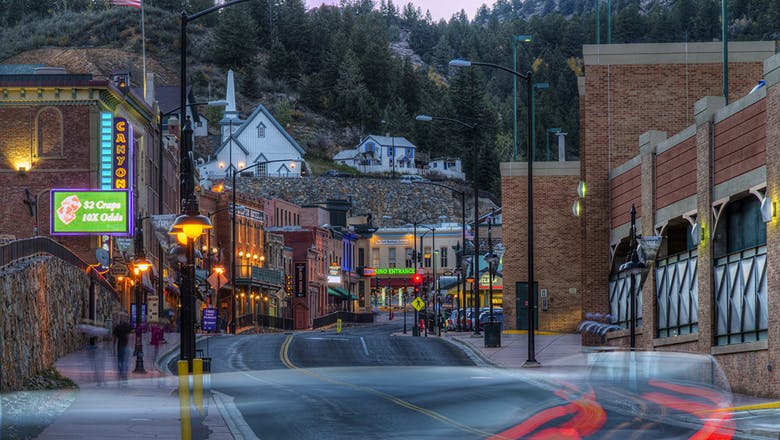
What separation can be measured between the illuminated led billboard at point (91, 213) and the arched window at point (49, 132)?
392 centimetres

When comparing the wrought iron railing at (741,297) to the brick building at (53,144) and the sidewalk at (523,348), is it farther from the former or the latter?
the brick building at (53,144)

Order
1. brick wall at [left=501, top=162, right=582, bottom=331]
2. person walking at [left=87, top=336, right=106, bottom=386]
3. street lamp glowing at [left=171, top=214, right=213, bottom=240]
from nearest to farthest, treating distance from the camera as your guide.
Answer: street lamp glowing at [left=171, top=214, right=213, bottom=240] < person walking at [left=87, top=336, right=106, bottom=386] < brick wall at [left=501, top=162, right=582, bottom=331]

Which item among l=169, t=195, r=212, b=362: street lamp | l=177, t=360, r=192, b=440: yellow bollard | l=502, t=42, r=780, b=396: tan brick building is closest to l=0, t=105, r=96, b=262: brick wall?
l=502, t=42, r=780, b=396: tan brick building

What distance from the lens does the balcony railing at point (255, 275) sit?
100750 mm

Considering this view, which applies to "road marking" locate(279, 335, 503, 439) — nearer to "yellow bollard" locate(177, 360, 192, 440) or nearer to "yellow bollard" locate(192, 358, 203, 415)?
"yellow bollard" locate(192, 358, 203, 415)

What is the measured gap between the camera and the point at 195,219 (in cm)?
Answer: 2517

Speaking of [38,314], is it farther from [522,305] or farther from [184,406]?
[522,305]

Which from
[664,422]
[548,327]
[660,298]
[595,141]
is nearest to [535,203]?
[548,327]

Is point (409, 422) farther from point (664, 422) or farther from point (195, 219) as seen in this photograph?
point (664, 422)

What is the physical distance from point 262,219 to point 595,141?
2431 inches

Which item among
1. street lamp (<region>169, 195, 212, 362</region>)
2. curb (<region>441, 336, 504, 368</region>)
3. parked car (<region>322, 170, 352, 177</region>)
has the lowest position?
curb (<region>441, 336, 504, 368</region>)

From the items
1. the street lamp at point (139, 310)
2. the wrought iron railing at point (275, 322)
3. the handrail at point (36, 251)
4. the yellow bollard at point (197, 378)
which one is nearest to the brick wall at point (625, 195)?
the street lamp at point (139, 310)

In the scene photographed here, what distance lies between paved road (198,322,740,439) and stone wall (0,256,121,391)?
198 inches

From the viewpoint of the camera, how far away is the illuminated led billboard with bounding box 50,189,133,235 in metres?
62.6
